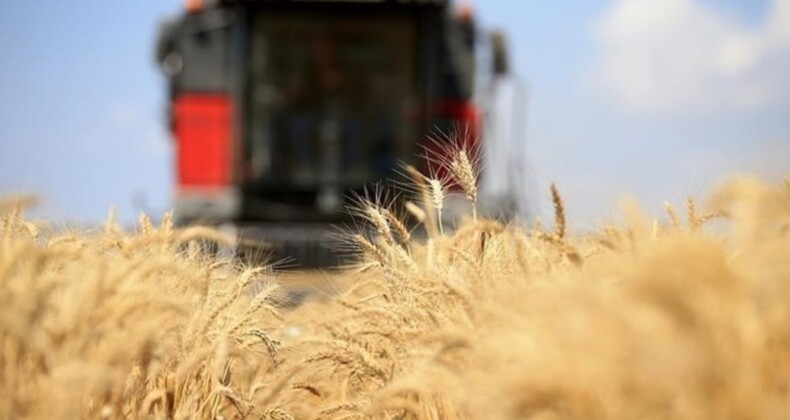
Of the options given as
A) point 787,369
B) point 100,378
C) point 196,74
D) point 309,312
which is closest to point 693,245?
point 787,369

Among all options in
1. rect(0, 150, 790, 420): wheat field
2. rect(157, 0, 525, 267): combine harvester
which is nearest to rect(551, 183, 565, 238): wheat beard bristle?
rect(0, 150, 790, 420): wheat field

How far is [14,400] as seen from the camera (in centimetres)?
192

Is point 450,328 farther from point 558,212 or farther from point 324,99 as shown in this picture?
point 324,99

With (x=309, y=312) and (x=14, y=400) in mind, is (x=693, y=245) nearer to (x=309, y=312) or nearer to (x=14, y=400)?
(x=14, y=400)

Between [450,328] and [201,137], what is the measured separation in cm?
950

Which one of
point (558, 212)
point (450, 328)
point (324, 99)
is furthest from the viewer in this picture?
point (324, 99)

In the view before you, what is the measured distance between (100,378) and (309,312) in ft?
8.13

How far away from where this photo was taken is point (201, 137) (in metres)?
11.5

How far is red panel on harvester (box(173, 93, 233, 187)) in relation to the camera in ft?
36.6

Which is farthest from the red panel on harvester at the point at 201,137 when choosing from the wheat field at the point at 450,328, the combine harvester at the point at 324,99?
the wheat field at the point at 450,328

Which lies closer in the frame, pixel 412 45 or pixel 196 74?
pixel 412 45

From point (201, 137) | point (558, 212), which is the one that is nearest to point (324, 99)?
point (201, 137)

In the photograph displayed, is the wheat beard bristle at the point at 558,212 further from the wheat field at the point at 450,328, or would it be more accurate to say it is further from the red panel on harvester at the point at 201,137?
the red panel on harvester at the point at 201,137

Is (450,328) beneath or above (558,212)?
beneath
